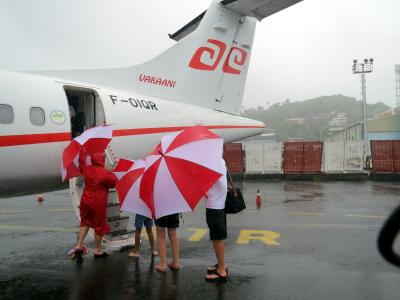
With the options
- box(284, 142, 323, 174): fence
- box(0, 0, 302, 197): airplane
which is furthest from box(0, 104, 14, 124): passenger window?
box(284, 142, 323, 174): fence

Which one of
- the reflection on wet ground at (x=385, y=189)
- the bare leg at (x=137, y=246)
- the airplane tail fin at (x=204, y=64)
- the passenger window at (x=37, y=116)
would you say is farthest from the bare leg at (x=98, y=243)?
the reflection on wet ground at (x=385, y=189)

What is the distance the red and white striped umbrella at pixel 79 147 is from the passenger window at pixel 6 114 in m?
0.90

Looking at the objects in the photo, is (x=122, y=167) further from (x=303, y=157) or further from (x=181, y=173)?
(x=303, y=157)

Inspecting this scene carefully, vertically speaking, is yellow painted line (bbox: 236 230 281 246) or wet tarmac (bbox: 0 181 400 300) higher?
yellow painted line (bbox: 236 230 281 246)

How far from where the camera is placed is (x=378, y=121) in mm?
65625

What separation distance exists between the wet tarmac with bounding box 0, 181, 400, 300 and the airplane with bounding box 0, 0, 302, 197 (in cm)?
141

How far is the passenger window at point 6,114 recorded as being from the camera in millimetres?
6014

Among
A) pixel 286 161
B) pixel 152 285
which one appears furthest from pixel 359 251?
pixel 286 161

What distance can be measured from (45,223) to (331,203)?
7.83 m

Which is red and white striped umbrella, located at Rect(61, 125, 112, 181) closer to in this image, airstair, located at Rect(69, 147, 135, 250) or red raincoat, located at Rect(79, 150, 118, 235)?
red raincoat, located at Rect(79, 150, 118, 235)

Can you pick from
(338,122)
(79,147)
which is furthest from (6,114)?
(338,122)

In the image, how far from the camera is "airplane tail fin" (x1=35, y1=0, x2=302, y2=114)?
8.91 metres

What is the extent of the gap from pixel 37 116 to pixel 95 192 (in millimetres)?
1510

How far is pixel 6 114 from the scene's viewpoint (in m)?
6.07
